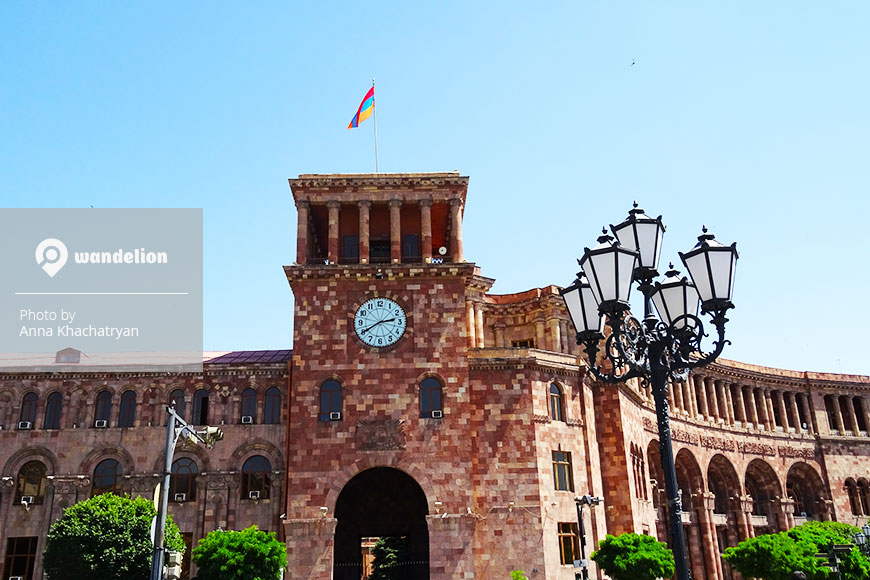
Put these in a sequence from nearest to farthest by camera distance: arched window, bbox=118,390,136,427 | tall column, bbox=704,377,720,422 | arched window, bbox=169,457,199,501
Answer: arched window, bbox=169,457,199,501
arched window, bbox=118,390,136,427
tall column, bbox=704,377,720,422

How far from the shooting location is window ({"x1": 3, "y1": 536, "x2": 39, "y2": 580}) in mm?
37438

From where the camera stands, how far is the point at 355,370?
3819 cm

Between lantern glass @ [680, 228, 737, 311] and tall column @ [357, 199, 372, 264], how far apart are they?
2785 cm

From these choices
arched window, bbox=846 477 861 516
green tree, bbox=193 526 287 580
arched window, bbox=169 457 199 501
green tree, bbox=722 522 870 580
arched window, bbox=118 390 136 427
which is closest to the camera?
green tree, bbox=193 526 287 580

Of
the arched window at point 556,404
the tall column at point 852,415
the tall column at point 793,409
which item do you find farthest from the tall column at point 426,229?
the tall column at point 852,415

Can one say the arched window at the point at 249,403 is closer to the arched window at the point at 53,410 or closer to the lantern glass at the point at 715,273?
the arched window at the point at 53,410

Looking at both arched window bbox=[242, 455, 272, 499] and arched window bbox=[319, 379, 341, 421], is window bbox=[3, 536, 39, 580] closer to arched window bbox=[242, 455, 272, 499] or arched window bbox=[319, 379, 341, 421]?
arched window bbox=[242, 455, 272, 499]

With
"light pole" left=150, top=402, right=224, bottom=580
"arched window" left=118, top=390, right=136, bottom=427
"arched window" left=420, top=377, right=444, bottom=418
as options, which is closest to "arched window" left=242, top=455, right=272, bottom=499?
"arched window" left=118, top=390, right=136, bottom=427

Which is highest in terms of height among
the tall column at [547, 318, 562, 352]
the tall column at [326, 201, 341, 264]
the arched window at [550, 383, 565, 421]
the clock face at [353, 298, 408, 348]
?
the tall column at [326, 201, 341, 264]

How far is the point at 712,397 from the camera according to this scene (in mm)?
58562

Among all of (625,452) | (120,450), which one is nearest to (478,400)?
(625,452)

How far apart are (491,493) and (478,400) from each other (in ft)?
15.5

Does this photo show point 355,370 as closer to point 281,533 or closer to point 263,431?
point 263,431

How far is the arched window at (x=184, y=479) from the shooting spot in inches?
1533
